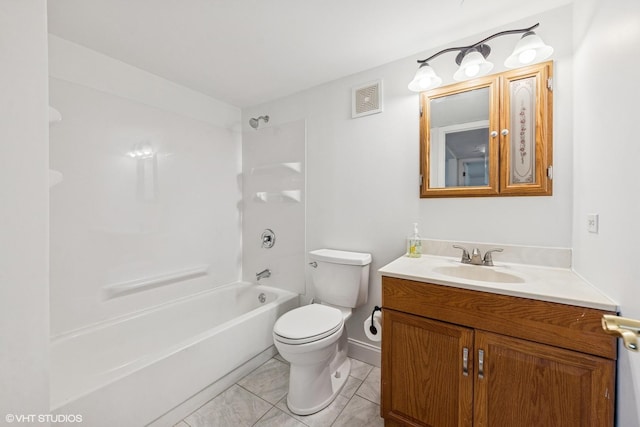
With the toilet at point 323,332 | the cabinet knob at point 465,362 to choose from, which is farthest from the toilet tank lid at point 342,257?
the cabinet knob at point 465,362

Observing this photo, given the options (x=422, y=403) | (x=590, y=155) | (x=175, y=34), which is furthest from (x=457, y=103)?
(x=175, y=34)

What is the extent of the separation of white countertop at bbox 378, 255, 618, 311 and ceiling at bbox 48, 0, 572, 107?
1.38m

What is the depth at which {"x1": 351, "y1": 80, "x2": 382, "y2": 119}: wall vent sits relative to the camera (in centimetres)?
183

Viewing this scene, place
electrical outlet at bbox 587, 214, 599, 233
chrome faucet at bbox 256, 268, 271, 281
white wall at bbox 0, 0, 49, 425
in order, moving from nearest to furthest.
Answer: white wall at bbox 0, 0, 49, 425 → electrical outlet at bbox 587, 214, 599, 233 → chrome faucet at bbox 256, 268, 271, 281

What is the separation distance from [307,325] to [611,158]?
155 cm

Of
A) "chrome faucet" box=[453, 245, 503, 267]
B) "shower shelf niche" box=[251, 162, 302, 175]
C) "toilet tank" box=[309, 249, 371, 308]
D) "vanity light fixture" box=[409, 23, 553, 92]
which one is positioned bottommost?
"toilet tank" box=[309, 249, 371, 308]

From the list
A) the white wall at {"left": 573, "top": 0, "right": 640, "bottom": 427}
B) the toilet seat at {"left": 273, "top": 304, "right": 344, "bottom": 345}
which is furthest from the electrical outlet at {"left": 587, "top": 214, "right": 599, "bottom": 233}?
the toilet seat at {"left": 273, "top": 304, "right": 344, "bottom": 345}

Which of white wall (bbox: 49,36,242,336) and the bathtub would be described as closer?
the bathtub

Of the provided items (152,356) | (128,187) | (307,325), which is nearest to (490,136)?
(307,325)

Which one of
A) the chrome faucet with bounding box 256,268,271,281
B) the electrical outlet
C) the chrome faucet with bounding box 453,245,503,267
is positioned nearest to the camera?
the electrical outlet

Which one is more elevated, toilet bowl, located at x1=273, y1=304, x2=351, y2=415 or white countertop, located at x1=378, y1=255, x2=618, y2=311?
white countertop, located at x1=378, y1=255, x2=618, y2=311

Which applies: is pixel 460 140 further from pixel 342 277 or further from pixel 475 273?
pixel 342 277

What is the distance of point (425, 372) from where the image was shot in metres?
1.19

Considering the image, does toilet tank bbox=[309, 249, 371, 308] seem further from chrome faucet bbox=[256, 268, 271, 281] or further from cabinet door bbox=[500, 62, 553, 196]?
cabinet door bbox=[500, 62, 553, 196]
